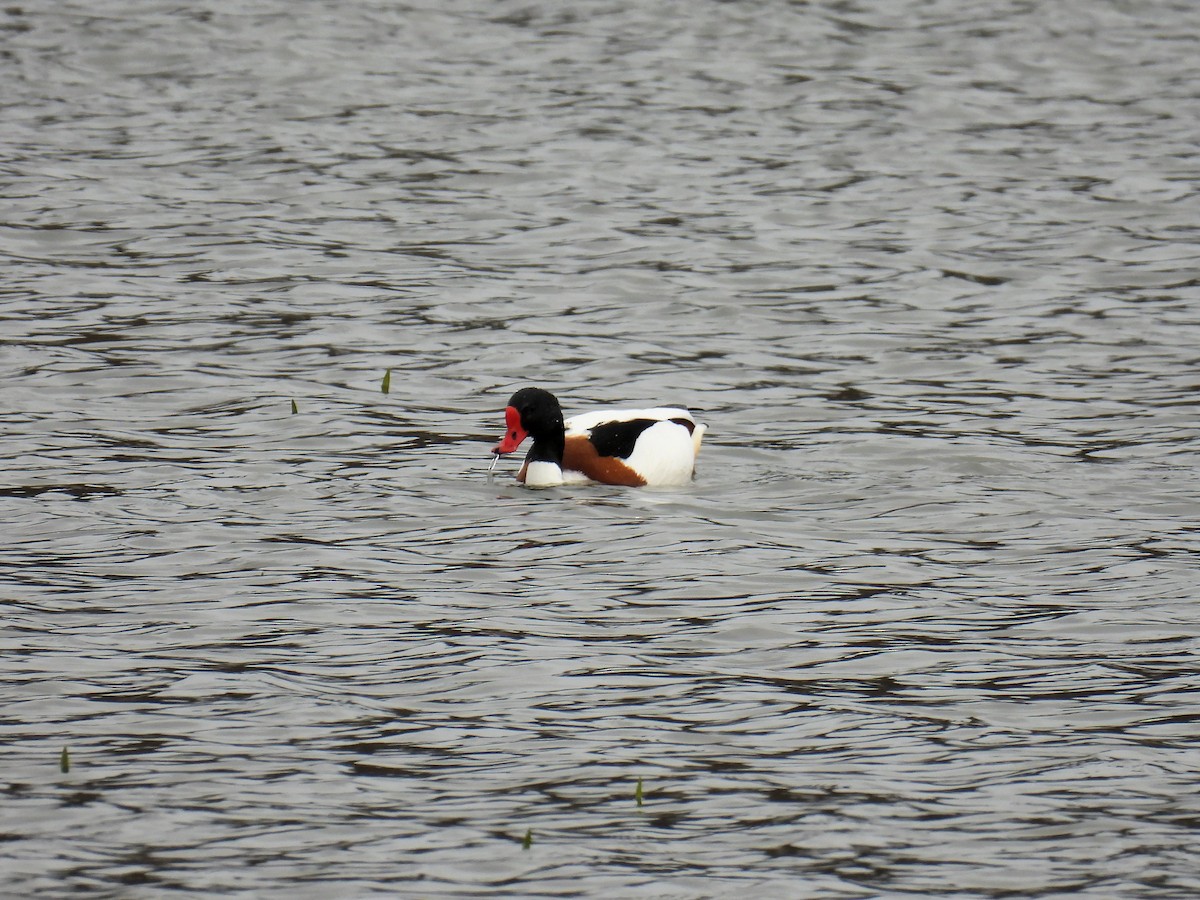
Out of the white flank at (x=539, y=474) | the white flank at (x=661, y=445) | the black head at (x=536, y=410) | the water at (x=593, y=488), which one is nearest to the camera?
the water at (x=593, y=488)

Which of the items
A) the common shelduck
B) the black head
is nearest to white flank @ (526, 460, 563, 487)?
the common shelduck

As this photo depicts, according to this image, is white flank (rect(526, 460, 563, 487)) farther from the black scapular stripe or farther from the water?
the black scapular stripe

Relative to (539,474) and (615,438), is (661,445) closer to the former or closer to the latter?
(615,438)

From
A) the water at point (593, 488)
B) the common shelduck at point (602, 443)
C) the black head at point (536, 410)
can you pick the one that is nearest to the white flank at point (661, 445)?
the common shelduck at point (602, 443)

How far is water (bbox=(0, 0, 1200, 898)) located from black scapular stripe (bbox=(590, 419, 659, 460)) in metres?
0.33

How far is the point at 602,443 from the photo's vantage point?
454 inches

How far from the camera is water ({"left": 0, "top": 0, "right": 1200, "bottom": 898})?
6.77 metres

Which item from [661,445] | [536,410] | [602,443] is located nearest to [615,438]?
[602,443]

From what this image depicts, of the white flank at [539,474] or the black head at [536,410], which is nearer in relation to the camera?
the black head at [536,410]

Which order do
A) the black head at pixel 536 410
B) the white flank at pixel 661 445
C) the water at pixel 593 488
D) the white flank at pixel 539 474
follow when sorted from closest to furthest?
1. the water at pixel 593 488
2. the white flank at pixel 661 445
3. the black head at pixel 536 410
4. the white flank at pixel 539 474

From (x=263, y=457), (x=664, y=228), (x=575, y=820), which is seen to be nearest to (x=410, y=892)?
(x=575, y=820)

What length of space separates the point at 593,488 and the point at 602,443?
0.34 meters

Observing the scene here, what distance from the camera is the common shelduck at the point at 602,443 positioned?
1133 cm

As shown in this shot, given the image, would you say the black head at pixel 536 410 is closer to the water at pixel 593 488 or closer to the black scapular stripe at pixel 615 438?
the black scapular stripe at pixel 615 438
